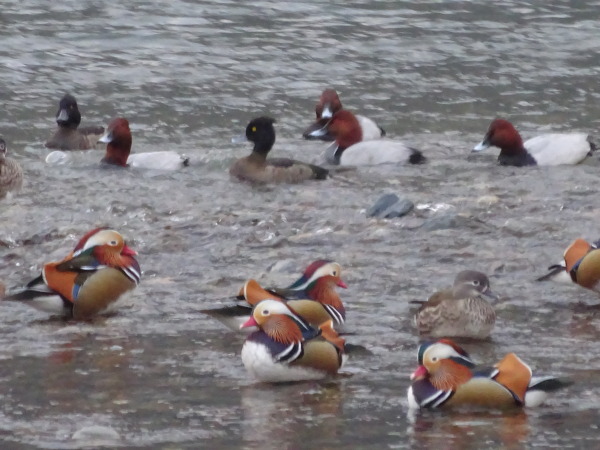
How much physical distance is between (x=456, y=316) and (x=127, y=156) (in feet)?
18.7

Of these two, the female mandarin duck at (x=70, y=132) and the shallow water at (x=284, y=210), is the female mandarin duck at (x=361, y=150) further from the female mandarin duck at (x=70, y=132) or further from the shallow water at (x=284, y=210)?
the female mandarin duck at (x=70, y=132)

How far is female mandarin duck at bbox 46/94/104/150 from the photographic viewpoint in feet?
43.5

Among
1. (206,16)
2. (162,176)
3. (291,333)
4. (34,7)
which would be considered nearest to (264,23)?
(206,16)

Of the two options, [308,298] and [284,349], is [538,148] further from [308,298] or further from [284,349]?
[284,349]

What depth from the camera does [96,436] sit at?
5.50 metres

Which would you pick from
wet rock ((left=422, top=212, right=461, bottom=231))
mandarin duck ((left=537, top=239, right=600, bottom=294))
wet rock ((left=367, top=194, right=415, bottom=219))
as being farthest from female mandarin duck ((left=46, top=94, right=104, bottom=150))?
mandarin duck ((left=537, top=239, right=600, bottom=294))

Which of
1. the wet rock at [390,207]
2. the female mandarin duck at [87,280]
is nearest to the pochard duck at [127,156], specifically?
the wet rock at [390,207]

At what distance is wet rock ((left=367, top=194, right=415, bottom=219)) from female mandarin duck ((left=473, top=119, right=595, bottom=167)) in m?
2.27

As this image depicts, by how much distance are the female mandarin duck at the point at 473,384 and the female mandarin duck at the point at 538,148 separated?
616 cm

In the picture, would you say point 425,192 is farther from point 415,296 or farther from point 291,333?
point 291,333

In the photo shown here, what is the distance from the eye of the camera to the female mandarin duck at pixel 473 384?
5867mm

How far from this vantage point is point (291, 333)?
641 centimetres

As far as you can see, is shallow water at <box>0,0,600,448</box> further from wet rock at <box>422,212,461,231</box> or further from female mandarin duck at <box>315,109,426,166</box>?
female mandarin duck at <box>315,109,426,166</box>

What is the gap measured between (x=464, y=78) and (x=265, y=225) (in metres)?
7.04
